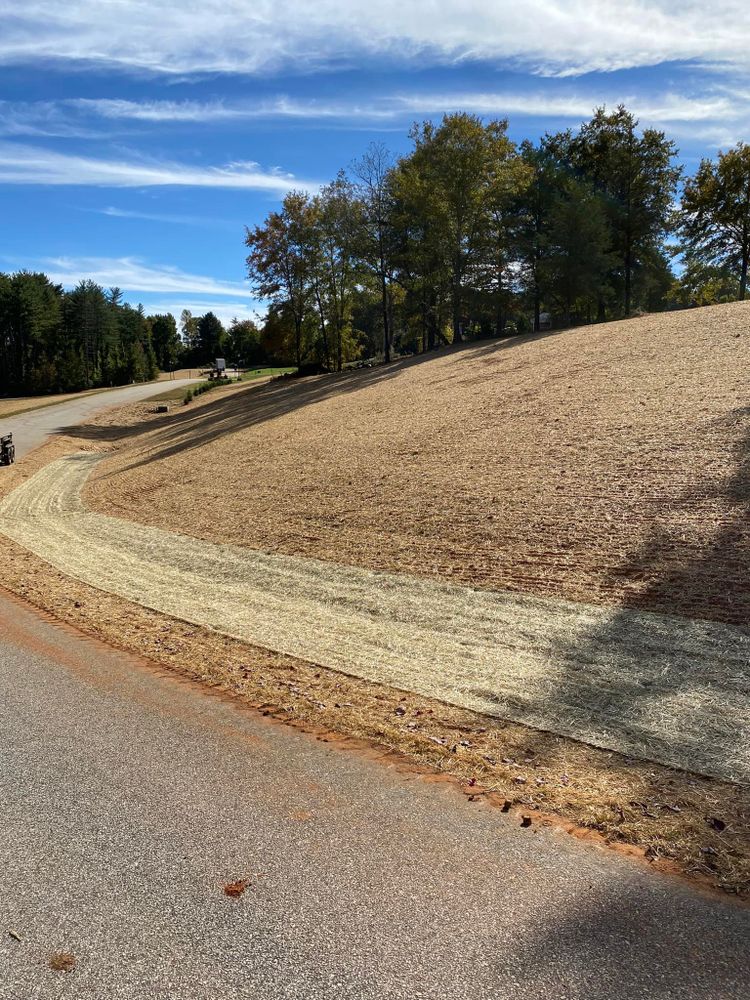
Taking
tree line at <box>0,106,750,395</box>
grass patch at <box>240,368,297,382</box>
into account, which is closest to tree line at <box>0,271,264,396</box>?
grass patch at <box>240,368,297,382</box>

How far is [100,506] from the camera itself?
634 inches

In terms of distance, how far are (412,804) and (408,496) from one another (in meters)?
7.49

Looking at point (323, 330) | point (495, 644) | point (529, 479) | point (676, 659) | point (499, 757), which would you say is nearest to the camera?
point (499, 757)

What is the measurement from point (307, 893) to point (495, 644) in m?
3.60

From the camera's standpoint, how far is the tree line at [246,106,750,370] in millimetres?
32781

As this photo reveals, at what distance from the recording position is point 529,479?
1048 cm

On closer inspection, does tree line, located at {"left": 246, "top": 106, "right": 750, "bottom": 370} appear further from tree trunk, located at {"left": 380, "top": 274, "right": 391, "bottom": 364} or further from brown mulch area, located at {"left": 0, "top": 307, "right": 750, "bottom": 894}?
brown mulch area, located at {"left": 0, "top": 307, "right": 750, "bottom": 894}

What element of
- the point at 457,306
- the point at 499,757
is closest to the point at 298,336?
the point at 457,306

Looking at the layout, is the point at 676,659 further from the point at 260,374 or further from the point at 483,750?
the point at 260,374

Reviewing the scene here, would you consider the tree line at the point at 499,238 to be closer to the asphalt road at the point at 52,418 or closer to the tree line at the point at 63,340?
the asphalt road at the point at 52,418

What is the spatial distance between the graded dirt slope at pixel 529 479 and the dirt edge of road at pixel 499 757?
2624mm

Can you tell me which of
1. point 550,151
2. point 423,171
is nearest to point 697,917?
point 423,171

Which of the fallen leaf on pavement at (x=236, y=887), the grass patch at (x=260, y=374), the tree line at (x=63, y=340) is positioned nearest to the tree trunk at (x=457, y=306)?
the grass patch at (x=260, y=374)

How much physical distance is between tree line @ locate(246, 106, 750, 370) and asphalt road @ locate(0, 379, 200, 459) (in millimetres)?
13617
